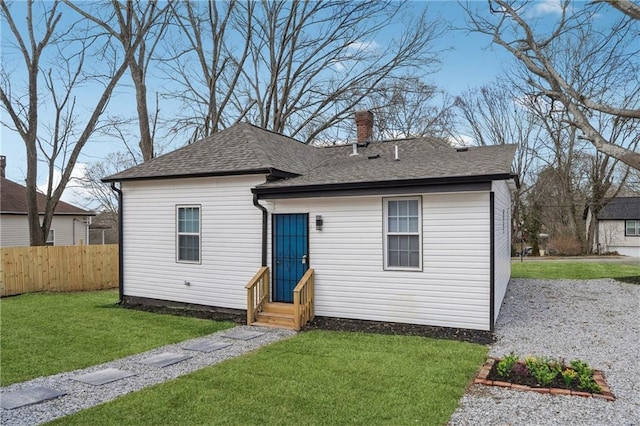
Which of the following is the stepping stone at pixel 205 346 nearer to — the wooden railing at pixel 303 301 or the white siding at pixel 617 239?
the wooden railing at pixel 303 301

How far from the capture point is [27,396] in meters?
Answer: 4.70

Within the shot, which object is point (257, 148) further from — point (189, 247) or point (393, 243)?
point (393, 243)

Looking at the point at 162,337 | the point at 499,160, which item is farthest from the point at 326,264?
the point at 499,160

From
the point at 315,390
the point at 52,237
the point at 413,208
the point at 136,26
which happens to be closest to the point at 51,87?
the point at 136,26

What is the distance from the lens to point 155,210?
10.3 m

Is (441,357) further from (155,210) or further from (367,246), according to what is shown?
(155,210)

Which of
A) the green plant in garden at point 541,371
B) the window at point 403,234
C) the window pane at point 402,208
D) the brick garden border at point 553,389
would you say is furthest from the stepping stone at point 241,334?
the green plant in garden at point 541,371

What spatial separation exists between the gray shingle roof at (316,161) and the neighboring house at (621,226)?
29194 millimetres

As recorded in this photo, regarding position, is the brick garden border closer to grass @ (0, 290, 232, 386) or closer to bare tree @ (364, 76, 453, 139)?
grass @ (0, 290, 232, 386)

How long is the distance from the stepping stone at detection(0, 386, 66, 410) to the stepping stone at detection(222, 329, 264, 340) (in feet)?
9.82

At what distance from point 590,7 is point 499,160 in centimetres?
836

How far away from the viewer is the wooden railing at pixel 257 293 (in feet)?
27.6

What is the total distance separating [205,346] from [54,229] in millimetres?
19454

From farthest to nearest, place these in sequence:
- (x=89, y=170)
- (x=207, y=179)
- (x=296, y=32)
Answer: (x=89, y=170)
(x=296, y=32)
(x=207, y=179)
